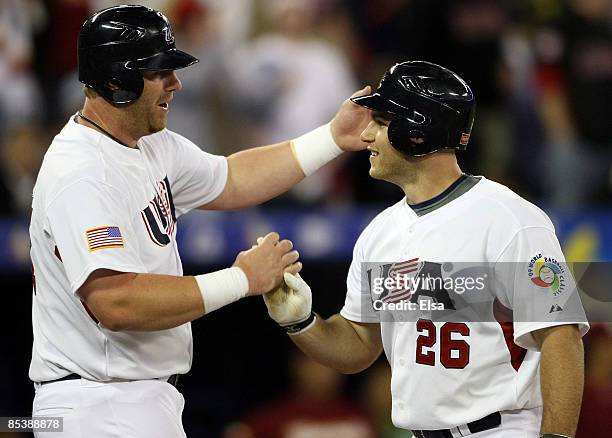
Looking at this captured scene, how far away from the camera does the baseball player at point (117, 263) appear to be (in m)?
3.58

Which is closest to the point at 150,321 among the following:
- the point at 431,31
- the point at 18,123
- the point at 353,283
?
the point at 353,283

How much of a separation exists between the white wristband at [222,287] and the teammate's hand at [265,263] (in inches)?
1.3

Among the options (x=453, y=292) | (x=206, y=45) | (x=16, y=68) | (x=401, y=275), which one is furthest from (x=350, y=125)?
(x=16, y=68)

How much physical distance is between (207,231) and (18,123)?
1451mm

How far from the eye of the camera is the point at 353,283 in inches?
163

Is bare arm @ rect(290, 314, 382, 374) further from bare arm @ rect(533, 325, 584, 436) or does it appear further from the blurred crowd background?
the blurred crowd background

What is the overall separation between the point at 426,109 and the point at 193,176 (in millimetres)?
1053

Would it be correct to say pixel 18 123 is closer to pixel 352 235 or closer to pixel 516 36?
pixel 352 235

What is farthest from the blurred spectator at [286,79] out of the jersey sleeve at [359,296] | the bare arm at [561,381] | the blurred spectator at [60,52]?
the bare arm at [561,381]

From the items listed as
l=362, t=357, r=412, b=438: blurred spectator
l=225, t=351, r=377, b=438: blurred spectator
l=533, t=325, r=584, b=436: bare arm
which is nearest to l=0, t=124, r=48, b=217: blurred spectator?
l=225, t=351, r=377, b=438: blurred spectator

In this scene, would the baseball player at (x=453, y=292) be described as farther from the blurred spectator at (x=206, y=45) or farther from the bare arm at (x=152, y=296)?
the blurred spectator at (x=206, y=45)

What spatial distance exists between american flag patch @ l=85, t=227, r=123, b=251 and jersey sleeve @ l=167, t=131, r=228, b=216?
679 mm

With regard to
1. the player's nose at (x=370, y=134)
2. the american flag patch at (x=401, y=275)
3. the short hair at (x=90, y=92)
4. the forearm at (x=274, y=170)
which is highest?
the short hair at (x=90, y=92)

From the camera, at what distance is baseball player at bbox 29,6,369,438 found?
358 cm
